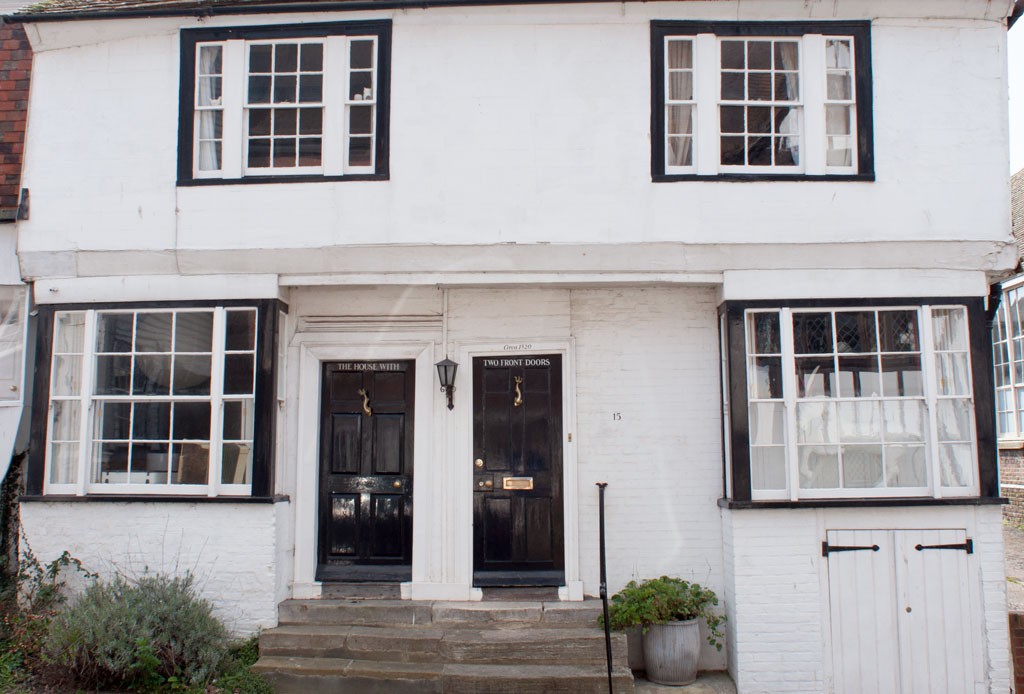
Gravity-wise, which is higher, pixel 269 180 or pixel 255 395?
pixel 269 180

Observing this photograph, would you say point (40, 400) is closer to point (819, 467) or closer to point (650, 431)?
point (650, 431)

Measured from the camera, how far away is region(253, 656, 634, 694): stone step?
22.7 feet

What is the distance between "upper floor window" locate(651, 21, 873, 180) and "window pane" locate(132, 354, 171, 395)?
16.6ft

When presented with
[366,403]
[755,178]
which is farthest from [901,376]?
[366,403]

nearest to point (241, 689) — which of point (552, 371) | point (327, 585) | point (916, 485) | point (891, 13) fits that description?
point (327, 585)

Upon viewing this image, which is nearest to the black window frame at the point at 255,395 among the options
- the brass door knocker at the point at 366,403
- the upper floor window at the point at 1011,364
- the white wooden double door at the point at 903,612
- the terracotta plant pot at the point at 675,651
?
the brass door knocker at the point at 366,403

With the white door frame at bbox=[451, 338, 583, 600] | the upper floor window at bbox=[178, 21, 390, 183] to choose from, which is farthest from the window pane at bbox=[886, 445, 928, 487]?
the upper floor window at bbox=[178, 21, 390, 183]

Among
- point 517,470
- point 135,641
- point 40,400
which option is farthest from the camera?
point 517,470

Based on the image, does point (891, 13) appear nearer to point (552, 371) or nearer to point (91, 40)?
point (552, 371)

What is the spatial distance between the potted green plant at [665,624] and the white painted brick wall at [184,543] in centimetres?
325

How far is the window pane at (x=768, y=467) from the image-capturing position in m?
7.54

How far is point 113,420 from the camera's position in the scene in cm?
799

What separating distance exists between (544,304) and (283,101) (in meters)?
3.25

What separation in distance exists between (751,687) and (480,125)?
5.67 m
